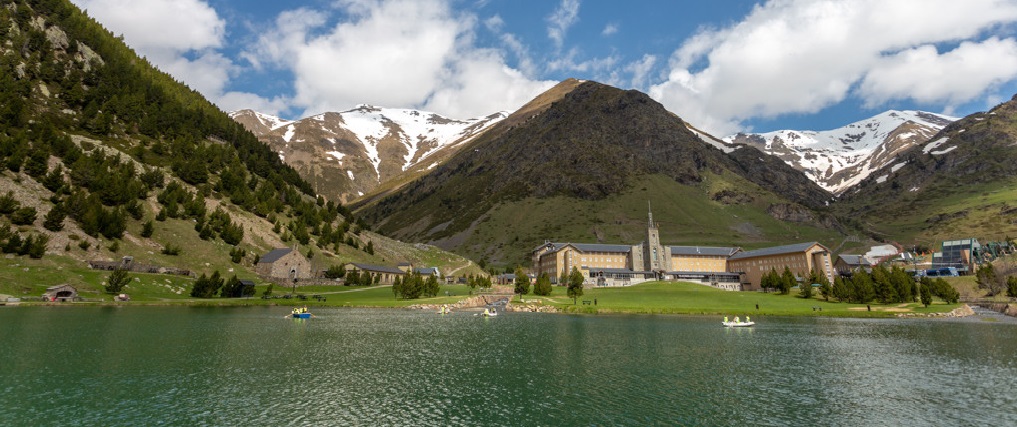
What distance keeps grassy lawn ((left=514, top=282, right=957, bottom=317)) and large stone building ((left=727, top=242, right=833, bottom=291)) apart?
182 ft

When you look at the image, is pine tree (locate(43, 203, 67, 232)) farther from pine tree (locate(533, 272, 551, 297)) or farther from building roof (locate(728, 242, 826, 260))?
building roof (locate(728, 242, 826, 260))

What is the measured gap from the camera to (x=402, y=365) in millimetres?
38188

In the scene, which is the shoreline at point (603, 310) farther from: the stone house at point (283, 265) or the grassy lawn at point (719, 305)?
the stone house at point (283, 265)

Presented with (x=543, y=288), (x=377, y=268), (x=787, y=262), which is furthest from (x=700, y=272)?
(x=377, y=268)

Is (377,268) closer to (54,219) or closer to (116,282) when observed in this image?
(116,282)

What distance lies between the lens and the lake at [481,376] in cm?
2489

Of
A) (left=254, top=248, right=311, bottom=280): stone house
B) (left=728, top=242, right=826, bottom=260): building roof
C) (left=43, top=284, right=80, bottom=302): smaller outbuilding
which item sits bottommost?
(left=43, top=284, right=80, bottom=302): smaller outbuilding

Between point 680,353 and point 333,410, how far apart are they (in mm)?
32534

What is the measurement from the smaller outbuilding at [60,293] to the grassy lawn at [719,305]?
85672mm

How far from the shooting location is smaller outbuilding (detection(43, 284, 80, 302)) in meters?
80.5

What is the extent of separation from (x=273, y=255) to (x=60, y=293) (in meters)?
49.5

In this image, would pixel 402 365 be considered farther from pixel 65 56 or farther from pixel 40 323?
pixel 65 56

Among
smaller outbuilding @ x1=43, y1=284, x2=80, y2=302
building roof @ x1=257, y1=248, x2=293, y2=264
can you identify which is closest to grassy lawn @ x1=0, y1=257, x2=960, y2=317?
smaller outbuilding @ x1=43, y1=284, x2=80, y2=302

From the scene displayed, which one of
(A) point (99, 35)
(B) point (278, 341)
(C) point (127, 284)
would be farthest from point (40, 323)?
(A) point (99, 35)
